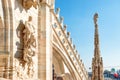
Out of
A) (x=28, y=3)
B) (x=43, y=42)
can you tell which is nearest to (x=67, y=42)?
(x=43, y=42)

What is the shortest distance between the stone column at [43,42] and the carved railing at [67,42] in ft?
13.4

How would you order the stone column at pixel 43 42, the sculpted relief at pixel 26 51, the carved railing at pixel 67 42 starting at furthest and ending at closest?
the carved railing at pixel 67 42 < the stone column at pixel 43 42 < the sculpted relief at pixel 26 51

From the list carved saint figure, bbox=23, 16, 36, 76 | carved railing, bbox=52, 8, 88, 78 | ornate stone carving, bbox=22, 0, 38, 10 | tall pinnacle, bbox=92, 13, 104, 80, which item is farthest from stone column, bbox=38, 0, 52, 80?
tall pinnacle, bbox=92, 13, 104, 80

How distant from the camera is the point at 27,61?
595cm

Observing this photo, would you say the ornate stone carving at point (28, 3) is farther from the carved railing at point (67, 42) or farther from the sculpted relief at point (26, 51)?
the carved railing at point (67, 42)

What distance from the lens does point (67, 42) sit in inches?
487

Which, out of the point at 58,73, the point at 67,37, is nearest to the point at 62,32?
the point at 67,37

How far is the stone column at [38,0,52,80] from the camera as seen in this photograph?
6676mm

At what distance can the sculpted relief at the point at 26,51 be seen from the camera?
19.1 ft

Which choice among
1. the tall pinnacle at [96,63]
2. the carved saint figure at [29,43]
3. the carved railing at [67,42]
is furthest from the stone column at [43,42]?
the tall pinnacle at [96,63]

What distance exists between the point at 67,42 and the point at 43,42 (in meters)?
5.67

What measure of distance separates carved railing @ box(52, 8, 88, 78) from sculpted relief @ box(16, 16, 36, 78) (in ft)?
16.2

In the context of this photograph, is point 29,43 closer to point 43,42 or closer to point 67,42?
point 43,42

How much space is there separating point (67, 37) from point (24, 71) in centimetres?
652
